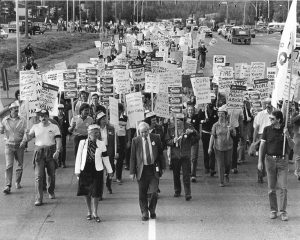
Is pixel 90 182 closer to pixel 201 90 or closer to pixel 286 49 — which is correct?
pixel 286 49

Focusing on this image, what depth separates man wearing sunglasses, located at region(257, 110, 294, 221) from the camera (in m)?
10.9

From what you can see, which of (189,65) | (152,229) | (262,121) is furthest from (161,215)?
(189,65)

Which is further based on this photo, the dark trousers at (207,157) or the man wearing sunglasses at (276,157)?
the dark trousers at (207,157)

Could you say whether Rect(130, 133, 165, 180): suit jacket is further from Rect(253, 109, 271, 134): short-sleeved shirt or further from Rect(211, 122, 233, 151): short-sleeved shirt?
Rect(253, 109, 271, 134): short-sleeved shirt

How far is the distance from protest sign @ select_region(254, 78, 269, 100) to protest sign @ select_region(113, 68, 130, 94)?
3.03 metres

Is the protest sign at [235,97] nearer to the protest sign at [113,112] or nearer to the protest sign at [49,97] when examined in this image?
the protest sign at [113,112]

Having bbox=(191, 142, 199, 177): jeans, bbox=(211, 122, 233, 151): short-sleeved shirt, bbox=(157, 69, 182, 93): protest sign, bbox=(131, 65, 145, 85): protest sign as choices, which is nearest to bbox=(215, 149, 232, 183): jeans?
bbox=(211, 122, 233, 151): short-sleeved shirt

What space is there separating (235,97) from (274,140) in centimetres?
414

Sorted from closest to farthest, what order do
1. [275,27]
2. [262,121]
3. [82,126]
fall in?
[82,126] → [262,121] → [275,27]

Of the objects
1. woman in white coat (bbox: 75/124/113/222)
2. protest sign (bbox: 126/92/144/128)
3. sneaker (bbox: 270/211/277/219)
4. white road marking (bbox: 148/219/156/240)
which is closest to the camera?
white road marking (bbox: 148/219/156/240)

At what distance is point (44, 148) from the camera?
11.9 m

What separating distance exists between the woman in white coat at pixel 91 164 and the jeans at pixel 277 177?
2.48 m

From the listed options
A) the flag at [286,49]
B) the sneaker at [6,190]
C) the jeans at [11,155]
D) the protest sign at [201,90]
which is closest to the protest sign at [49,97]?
the jeans at [11,155]

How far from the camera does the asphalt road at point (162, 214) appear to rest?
10211 millimetres
